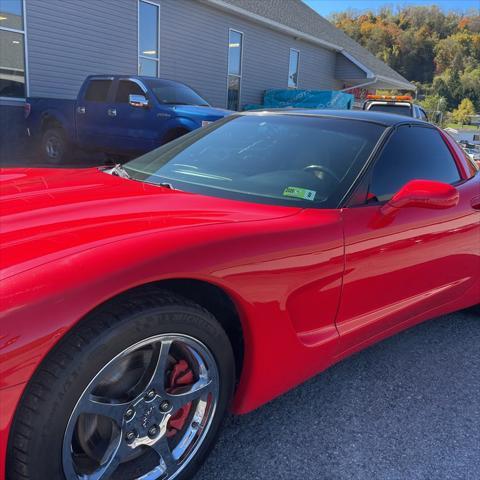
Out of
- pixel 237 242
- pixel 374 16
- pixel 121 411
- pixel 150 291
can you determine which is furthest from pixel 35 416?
pixel 374 16

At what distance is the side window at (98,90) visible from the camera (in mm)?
9445

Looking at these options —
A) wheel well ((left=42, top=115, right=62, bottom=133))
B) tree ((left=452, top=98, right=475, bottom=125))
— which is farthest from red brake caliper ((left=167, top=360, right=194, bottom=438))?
tree ((left=452, top=98, right=475, bottom=125))

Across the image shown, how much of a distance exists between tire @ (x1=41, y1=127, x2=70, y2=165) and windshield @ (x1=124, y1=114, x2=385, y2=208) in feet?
24.1

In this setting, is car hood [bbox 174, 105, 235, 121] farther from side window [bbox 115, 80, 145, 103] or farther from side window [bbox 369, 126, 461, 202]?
side window [bbox 369, 126, 461, 202]

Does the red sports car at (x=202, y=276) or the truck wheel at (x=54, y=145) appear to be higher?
the red sports car at (x=202, y=276)

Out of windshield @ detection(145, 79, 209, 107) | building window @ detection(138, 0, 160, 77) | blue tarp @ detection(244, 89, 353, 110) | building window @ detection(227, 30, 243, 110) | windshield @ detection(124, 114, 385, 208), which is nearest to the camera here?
windshield @ detection(124, 114, 385, 208)

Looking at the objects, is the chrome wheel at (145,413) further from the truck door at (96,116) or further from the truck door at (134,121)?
the truck door at (96,116)

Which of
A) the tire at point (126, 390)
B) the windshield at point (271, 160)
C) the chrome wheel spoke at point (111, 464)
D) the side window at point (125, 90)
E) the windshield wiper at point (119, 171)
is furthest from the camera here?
the side window at point (125, 90)

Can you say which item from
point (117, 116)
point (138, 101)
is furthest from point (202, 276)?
point (117, 116)

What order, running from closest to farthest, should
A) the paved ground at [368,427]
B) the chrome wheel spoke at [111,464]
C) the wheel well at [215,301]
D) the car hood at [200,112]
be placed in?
the chrome wheel spoke at [111,464] → the wheel well at [215,301] → the paved ground at [368,427] → the car hood at [200,112]

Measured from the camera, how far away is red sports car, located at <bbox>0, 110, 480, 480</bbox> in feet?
4.59

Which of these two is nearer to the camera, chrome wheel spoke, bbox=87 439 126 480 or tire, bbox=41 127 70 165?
chrome wheel spoke, bbox=87 439 126 480

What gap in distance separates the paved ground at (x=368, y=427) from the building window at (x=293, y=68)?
1617 cm

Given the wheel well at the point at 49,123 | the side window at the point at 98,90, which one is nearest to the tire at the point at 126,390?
the side window at the point at 98,90
